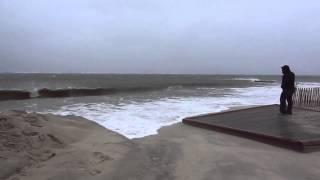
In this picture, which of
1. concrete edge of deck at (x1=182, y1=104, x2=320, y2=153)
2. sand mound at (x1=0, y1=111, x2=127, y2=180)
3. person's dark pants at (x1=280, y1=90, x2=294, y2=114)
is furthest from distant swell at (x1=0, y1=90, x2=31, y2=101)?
concrete edge of deck at (x1=182, y1=104, x2=320, y2=153)

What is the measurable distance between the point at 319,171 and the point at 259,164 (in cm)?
101

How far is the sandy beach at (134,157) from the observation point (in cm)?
674

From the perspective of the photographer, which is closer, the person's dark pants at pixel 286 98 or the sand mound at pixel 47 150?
the sand mound at pixel 47 150

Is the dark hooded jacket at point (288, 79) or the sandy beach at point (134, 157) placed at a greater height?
the dark hooded jacket at point (288, 79)

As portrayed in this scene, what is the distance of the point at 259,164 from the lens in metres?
7.42

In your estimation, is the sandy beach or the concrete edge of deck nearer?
the sandy beach

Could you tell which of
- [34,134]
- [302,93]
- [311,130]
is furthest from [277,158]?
[302,93]

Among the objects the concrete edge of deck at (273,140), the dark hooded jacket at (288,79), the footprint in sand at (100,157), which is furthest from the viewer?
the dark hooded jacket at (288,79)

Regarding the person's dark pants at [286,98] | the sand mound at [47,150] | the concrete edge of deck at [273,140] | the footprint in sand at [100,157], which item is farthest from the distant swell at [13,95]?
the footprint in sand at [100,157]

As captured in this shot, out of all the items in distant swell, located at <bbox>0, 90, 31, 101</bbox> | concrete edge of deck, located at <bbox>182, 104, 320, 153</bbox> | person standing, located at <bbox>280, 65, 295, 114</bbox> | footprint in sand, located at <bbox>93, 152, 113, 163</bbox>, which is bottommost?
distant swell, located at <bbox>0, 90, 31, 101</bbox>

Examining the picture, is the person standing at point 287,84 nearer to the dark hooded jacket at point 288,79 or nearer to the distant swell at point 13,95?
the dark hooded jacket at point 288,79

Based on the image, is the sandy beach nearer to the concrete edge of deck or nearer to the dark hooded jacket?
the concrete edge of deck

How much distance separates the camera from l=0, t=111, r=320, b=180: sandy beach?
265 inches

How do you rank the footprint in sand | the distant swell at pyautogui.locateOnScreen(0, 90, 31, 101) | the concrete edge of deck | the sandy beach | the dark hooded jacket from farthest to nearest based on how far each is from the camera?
the distant swell at pyautogui.locateOnScreen(0, 90, 31, 101) < the dark hooded jacket < the concrete edge of deck < the footprint in sand < the sandy beach
